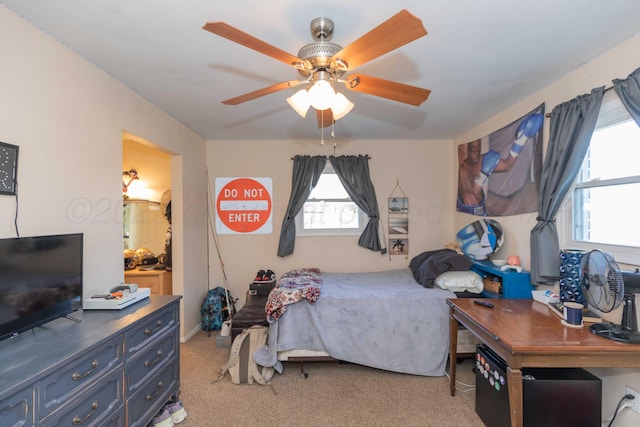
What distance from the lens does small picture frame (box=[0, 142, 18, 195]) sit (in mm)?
1392

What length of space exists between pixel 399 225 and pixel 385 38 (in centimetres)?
311

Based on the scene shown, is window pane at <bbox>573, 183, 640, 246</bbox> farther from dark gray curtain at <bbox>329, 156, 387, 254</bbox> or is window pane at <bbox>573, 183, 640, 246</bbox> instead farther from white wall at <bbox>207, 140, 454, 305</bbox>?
dark gray curtain at <bbox>329, 156, 387, 254</bbox>

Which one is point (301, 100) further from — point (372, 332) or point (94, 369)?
point (372, 332)

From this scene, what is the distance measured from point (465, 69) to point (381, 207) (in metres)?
2.19

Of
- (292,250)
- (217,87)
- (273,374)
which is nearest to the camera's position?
(217,87)

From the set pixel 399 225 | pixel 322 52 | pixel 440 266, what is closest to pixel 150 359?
pixel 322 52

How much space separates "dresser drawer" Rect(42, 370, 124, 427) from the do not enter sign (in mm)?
2527

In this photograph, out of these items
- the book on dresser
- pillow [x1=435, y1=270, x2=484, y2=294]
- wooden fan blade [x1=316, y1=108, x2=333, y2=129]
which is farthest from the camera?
pillow [x1=435, y1=270, x2=484, y2=294]

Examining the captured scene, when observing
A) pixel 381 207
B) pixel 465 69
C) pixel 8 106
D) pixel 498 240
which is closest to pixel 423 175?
pixel 381 207

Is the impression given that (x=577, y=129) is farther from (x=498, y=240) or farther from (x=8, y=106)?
(x=8, y=106)

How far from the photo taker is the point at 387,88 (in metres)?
1.57

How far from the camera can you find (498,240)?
9.30ft

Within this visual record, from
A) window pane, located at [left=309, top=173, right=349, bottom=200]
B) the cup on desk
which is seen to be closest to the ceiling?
window pane, located at [left=309, top=173, right=349, bottom=200]

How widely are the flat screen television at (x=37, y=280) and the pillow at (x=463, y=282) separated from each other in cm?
288
